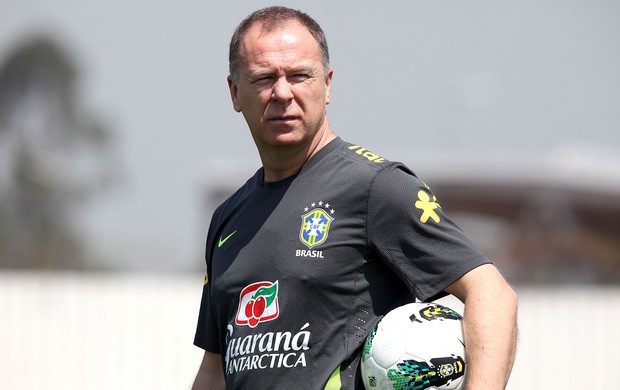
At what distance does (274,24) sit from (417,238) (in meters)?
1.04

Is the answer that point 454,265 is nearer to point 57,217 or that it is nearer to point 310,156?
point 310,156

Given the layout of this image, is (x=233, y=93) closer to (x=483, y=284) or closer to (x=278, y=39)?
(x=278, y=39)

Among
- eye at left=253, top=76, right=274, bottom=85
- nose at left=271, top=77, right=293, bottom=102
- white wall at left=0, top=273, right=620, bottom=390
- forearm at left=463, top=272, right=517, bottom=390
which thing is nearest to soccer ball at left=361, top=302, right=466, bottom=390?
forearm at left=463, top=272, right=517, bottom=390

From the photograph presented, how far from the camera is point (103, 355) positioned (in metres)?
10.9

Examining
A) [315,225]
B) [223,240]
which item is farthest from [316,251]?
[223,240]

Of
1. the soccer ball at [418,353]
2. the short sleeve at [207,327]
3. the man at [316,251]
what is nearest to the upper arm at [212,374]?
the short sleeve at [207,327]

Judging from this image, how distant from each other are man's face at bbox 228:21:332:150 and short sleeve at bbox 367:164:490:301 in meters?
0.41

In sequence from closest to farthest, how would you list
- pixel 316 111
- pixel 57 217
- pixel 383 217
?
pixel 383 217
pixel 316 111
pixel 57 217

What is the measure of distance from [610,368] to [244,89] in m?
7.82

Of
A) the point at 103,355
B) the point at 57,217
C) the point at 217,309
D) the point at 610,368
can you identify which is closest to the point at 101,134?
the point at 57,217

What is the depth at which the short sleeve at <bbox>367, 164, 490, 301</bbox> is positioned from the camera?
3389 millimetres

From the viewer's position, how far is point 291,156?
3.81 metres

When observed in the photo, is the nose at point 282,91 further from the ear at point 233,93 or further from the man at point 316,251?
the ear at point 233,93

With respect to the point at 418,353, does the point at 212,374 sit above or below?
below
